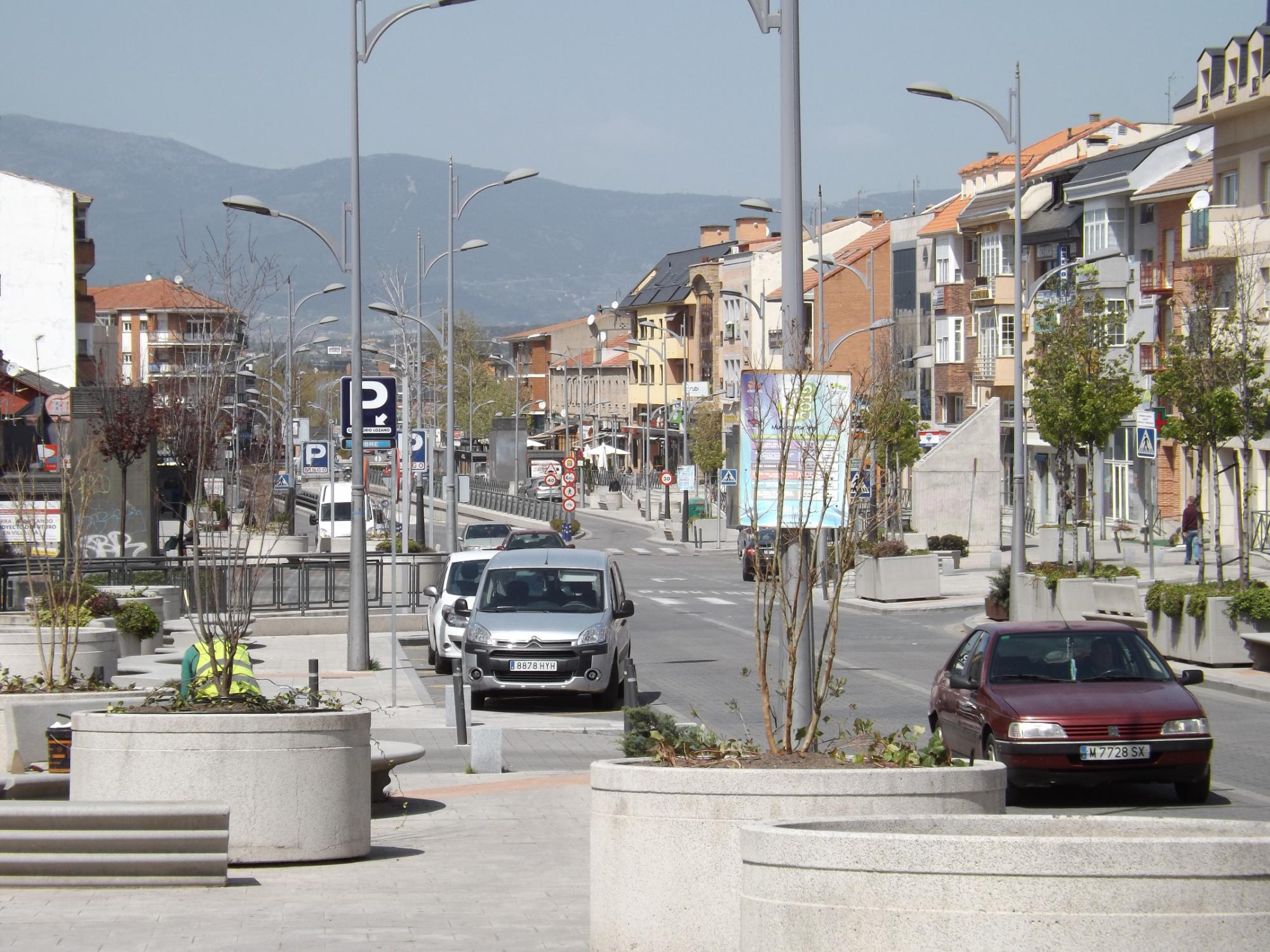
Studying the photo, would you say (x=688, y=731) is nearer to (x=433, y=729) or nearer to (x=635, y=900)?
(x=635, y=900)

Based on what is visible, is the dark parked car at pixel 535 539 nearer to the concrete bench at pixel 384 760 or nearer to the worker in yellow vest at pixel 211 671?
the concrete bench at pixel 384 760

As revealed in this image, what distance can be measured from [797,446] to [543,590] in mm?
11596

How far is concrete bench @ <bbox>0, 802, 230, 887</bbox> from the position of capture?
830cm

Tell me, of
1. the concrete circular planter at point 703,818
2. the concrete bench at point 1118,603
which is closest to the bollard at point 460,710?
the concrete circular planter at point 703,818

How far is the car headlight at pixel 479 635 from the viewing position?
19141mm

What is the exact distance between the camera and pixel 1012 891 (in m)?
4.81

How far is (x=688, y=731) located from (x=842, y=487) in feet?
6.58

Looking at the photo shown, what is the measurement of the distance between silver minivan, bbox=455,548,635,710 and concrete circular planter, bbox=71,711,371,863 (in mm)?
9779

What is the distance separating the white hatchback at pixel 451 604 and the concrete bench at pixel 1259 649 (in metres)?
10.1

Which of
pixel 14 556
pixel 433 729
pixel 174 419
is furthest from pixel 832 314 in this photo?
pixel 433 729

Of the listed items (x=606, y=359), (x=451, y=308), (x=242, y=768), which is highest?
(x=606, y=359)

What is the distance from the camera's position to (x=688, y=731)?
24.2ft

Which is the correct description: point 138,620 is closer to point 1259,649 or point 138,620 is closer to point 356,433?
point 356,433

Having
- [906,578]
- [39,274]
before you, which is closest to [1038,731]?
[906,578]
